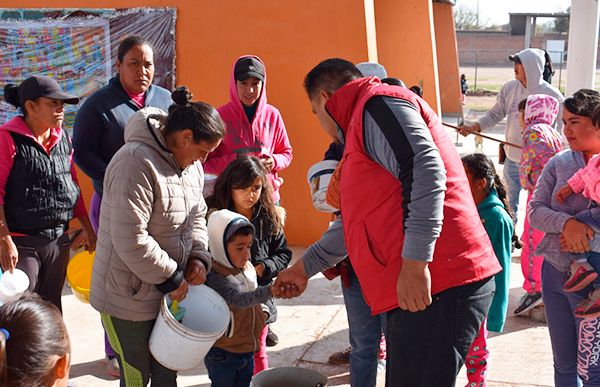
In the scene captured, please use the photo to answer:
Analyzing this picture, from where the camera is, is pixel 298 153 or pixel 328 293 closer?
pixel 328 293

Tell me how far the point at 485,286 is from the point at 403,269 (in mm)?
380

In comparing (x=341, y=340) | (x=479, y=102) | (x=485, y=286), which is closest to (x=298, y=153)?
(x=341, y=340)

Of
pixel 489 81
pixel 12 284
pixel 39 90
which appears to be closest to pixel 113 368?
pixel 12 284

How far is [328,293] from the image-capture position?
6594 millimetres

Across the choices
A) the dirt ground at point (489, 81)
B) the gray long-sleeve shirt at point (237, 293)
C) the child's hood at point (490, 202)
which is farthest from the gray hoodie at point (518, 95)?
the dirt ground at point (489, 81)

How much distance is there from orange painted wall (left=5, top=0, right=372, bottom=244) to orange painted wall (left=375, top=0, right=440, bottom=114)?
19.4 feet

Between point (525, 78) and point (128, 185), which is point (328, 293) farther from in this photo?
point (128, 185)

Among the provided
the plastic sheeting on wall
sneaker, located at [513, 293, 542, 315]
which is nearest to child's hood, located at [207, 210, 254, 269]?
sneaker, located at [513, 293, 542, 315]

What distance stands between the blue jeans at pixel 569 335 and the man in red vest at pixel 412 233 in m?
1.09

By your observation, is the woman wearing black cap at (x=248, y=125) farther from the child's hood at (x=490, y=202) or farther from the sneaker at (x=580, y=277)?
the sneaker at (x=580, y=277)

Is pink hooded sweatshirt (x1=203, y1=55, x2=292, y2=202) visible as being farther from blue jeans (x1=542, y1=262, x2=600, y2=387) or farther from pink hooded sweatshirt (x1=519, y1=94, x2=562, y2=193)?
blue jeans (x1=542, y1=262, x2=600, y2=387)

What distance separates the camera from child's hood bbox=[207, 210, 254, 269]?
3826 mm

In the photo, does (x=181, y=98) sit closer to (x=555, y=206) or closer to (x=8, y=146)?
(x=8, y=146)

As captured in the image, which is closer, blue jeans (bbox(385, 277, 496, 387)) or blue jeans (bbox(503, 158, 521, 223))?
blue jeans (bbox(385, 277, 496, 387))
